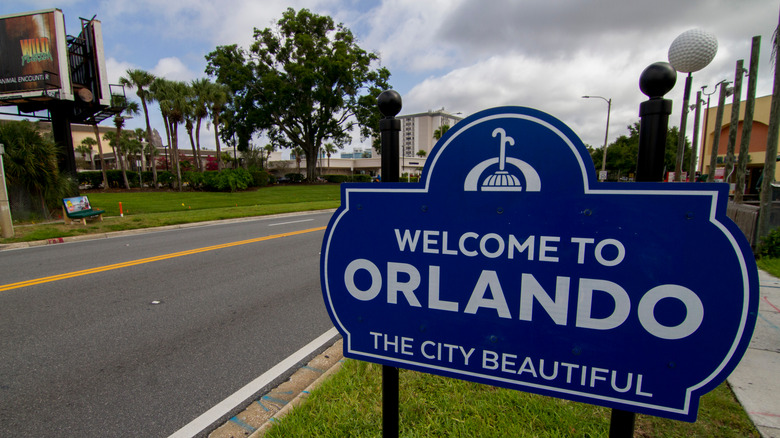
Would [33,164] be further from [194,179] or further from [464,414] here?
[194,179]

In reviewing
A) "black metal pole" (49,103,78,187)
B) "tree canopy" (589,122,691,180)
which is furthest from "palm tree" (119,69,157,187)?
"tree canopy" (589,122,691,180)

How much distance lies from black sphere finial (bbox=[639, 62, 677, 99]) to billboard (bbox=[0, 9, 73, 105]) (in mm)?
18396

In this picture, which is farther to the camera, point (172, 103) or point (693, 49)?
point (172, 103)

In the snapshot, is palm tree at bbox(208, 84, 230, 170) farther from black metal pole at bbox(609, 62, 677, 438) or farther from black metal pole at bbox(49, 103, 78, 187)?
black metal pole at bbox(609, 62, 677, 438)

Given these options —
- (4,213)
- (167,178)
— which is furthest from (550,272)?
(167,178)

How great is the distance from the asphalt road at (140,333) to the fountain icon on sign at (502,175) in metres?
2.68

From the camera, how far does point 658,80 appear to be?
105cm

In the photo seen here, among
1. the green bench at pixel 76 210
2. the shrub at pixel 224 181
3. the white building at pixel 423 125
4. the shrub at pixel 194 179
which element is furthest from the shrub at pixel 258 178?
the white building at pixel 423 125

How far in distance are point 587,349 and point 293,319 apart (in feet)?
12.2

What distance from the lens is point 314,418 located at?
7.85 feet

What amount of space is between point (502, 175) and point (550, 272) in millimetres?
349

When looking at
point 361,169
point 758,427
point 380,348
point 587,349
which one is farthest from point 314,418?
point 361,169

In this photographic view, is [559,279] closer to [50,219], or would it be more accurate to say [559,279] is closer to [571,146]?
[571,146]

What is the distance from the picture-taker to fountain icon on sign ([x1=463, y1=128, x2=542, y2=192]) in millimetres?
1159
